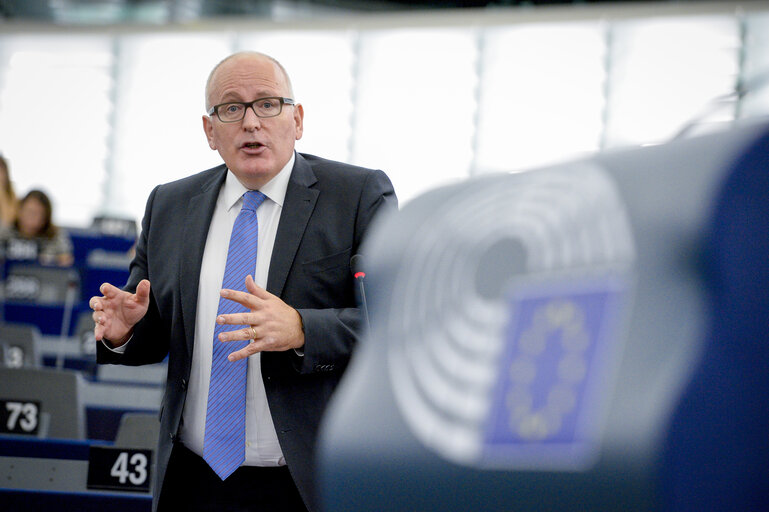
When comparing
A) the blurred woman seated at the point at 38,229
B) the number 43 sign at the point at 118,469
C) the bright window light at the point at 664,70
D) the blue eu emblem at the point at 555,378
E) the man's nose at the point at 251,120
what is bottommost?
the blurred woman seated at the point at 38,229

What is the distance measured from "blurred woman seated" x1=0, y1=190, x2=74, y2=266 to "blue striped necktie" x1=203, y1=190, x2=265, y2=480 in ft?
19.5

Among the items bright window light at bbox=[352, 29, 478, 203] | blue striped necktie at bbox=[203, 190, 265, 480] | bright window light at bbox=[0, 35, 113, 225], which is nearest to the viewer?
blue striped necktie at bbox=[203, 190, 265, 480]

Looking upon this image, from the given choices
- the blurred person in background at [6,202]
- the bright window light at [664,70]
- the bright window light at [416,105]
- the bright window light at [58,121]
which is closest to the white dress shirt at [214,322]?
the blurred person in background at [6,202]

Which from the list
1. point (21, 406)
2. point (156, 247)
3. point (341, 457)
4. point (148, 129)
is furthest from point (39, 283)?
point (148, 129)

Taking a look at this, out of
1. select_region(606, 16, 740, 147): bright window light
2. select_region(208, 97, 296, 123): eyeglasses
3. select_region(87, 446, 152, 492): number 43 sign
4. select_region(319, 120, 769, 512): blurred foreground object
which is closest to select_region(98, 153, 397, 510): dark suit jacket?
select_region(208, 97, 296, 123): eyeglasses

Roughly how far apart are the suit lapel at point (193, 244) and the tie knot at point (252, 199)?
0.07m

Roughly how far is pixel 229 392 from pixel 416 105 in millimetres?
10580

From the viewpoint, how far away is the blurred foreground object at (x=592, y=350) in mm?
417

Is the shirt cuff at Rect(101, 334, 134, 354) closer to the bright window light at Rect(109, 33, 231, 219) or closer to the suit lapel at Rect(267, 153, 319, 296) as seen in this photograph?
the suit lapel at Rect(267, 153, 319, 296)

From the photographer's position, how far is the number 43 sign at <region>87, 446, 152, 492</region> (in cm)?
258

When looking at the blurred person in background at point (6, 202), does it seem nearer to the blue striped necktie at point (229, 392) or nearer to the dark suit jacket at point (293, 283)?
the dark suit jacket at point (293, 283)

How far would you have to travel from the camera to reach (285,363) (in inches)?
65.4

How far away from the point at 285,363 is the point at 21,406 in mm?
1800

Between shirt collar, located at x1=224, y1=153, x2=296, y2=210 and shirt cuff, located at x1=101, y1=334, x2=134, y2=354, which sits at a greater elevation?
shirt collar, located at x1=224, y1=153, x2=296, y2=210
